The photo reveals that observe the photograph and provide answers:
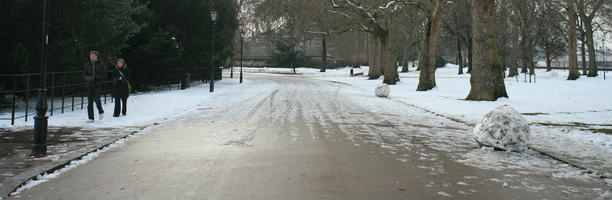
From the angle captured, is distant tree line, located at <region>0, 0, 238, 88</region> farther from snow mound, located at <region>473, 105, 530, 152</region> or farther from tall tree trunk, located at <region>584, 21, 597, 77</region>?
tall tree trunk, located at <region>584, 21, 597, 77</region>

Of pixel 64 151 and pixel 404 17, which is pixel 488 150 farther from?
pixel 404 17

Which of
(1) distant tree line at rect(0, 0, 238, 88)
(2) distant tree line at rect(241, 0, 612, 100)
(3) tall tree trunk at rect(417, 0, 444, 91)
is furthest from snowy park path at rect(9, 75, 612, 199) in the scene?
(3) tall tree trunk at rect(417, 0, 444, 91)

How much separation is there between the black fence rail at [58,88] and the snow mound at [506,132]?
873 centimetres

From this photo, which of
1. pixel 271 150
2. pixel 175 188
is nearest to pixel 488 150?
pixel 271 150

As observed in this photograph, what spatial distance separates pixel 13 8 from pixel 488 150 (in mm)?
12789

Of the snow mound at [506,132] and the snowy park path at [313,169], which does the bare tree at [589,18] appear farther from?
the snow mound at [506,132]

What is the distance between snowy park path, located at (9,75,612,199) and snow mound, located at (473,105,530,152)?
8.9 inches

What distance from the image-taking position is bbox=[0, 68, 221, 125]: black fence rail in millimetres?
12328

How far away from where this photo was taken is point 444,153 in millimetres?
7570

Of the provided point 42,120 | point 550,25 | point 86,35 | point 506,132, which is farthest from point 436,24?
point 550,25

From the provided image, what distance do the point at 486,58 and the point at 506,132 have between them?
38.2ft

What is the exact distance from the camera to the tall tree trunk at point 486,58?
60.4 ft

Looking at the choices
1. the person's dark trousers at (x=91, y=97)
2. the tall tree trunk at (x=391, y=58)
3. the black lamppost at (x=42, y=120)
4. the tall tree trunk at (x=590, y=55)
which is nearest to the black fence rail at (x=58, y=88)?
the person's dark trousers at (x=91, y=97)

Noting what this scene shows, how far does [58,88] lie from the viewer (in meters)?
14.9
